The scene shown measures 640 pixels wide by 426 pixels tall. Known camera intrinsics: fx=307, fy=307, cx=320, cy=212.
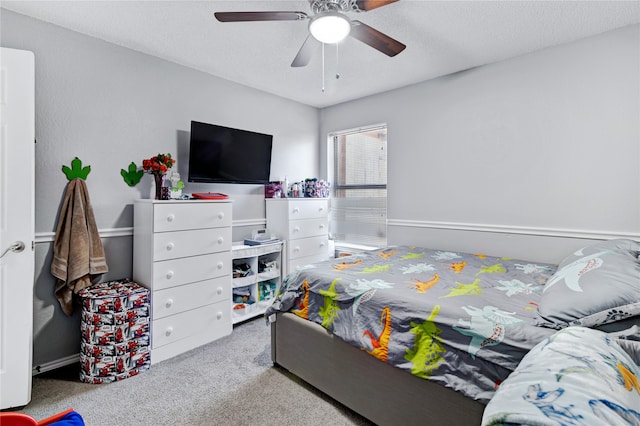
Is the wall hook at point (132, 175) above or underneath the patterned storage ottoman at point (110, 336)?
above

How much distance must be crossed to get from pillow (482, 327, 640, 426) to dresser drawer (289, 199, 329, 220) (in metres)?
2.73

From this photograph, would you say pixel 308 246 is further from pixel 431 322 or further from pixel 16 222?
pixel 16 222

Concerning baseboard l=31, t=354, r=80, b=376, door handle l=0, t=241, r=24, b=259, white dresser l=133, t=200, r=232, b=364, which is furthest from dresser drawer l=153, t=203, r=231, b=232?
baseboard l=31, t=354, r=80, b=376

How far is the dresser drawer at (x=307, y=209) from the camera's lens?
11.4ft

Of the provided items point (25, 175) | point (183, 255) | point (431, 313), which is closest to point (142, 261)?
point (183, 255)

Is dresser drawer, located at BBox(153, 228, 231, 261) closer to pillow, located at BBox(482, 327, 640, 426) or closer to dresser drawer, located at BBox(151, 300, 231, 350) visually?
dresser drawer, located at BBox(151, 300, 231, 350)

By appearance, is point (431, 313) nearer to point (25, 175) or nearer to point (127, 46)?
point (25, 175)

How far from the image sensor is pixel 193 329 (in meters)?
2.53

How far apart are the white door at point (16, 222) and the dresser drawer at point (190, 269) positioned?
2.39 ft

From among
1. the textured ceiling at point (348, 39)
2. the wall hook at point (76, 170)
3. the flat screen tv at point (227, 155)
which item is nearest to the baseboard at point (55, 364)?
the wall hook at point (76, 170)

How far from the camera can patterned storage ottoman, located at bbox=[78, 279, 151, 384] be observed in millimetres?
2072

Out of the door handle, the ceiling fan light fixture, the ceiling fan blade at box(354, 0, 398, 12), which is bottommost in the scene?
the door handle

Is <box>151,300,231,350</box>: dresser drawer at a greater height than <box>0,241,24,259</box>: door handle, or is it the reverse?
<box>0,241,24,259</box>: door handle

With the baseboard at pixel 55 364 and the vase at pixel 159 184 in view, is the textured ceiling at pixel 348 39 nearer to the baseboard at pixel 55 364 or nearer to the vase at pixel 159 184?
the vase at pixel 159 184
